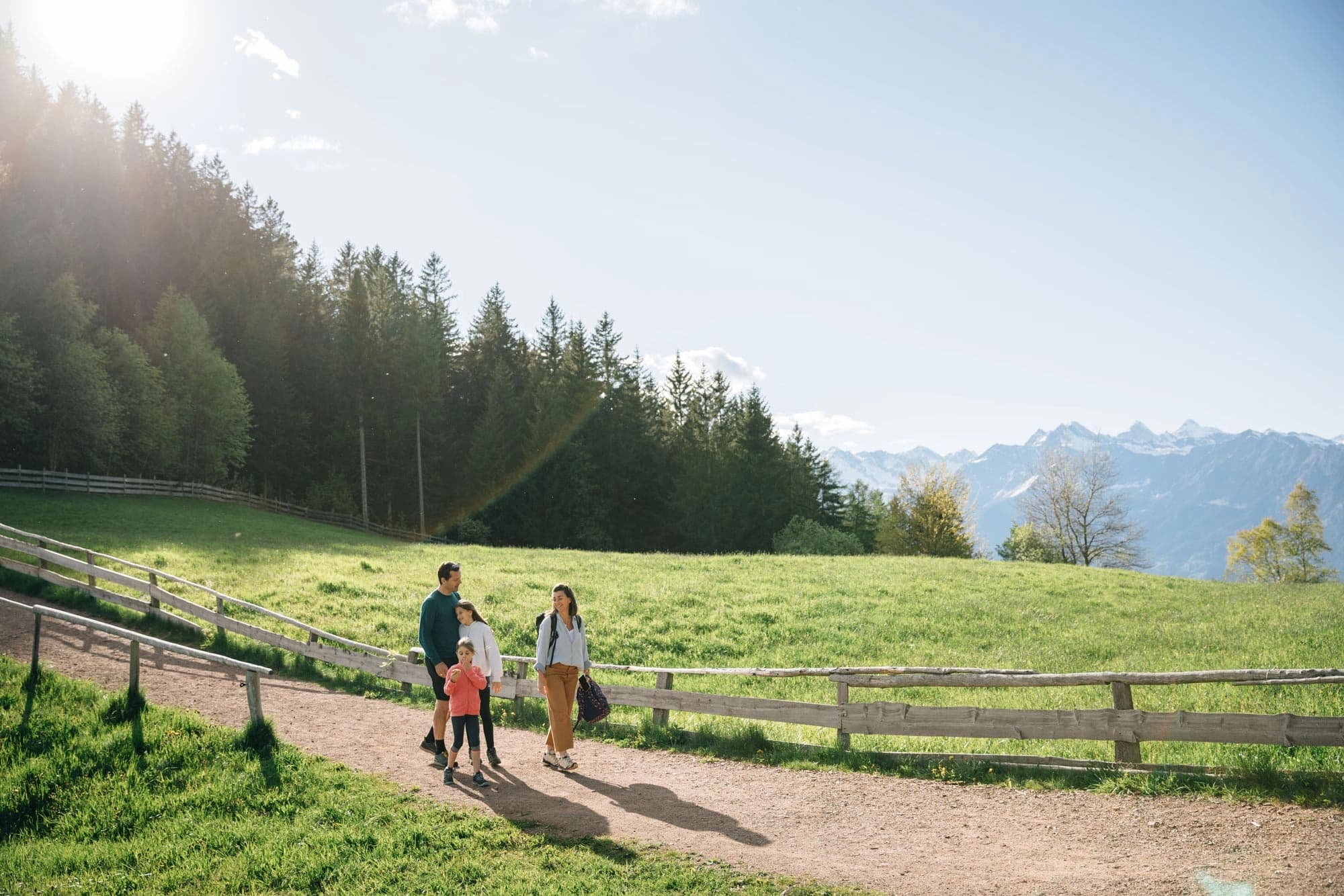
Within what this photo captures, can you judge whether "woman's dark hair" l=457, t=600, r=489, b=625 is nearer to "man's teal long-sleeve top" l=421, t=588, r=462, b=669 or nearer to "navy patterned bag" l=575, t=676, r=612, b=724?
"man's teal long-sleeve top" l=421, t=588, r=462, b=669

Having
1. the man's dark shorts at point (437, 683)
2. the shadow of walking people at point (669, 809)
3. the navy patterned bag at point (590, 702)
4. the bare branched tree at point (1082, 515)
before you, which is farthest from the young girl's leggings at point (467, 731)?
the bare branched tree at point (1082, 515)

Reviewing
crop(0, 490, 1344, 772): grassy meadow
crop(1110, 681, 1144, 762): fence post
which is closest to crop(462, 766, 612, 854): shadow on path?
crop(0, 490, 1344, 772): grassy meadow

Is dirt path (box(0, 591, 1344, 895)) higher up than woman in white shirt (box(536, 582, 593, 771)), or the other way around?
woman in white shirt (box(536, 582, 593, 771))

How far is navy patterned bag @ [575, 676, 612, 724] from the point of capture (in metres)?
10.8

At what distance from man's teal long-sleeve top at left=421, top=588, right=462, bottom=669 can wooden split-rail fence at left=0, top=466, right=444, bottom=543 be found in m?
36.0

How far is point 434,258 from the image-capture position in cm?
7194

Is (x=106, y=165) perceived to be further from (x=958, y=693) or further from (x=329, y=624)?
(x=958, y=693)

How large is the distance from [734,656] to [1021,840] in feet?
39.3

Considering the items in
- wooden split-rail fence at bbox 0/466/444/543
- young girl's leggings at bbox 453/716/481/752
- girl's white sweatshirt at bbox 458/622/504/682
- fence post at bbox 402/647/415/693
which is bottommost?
fence post at bbox 402/647/415/693

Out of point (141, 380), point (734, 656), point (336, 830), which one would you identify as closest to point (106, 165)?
point (141, 380)

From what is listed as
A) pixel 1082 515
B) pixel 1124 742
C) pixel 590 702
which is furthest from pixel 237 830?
pixel 1082 515

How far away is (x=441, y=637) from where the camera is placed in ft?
34.0

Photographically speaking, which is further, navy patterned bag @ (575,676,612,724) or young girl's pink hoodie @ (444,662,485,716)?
navy patterned bag @ (575,676,612,724)

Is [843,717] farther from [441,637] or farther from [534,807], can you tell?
[441,637]
